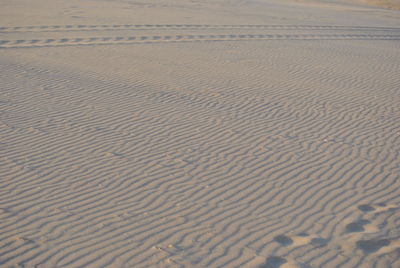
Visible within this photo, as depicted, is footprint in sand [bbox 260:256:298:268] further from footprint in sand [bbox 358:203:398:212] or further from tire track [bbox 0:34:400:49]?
tire track [bbox 0:34:400:49]

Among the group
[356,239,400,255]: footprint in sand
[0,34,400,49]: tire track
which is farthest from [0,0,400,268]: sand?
[0,34,400,49]: tire track

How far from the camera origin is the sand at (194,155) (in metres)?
4.76

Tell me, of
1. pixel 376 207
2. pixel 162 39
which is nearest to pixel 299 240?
pixel 376 207

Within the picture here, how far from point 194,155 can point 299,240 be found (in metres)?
2.47

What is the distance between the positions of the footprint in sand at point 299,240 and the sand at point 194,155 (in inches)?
0.8

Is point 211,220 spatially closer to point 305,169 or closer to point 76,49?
point 305,169

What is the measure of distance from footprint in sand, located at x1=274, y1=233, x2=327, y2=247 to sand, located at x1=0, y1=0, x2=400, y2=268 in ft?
0.07

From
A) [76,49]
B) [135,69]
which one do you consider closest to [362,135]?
[135,69]

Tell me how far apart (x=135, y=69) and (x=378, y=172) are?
7.00 metres

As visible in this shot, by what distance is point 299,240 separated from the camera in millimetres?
4922

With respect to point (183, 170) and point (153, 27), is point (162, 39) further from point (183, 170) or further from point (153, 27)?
point (183, 170)

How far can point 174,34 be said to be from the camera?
55.7ft

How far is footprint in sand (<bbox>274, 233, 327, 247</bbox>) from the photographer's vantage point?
16.0 ft

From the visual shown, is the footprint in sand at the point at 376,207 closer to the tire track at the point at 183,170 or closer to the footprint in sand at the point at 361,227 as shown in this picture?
the tire track at the point at 183,170
